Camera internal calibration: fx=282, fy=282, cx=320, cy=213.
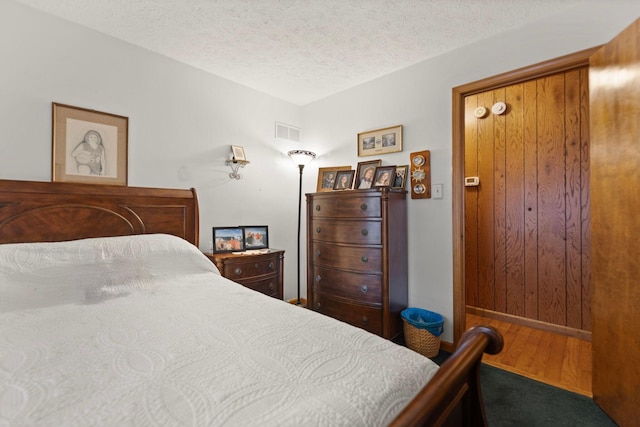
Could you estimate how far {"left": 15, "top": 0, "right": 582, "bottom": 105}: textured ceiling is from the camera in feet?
5.92

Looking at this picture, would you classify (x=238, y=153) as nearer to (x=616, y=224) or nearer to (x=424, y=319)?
(x=424, y=319)

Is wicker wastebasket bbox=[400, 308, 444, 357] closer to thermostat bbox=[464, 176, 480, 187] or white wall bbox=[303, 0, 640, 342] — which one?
white wall bbox=[303, 0, 640, 342]

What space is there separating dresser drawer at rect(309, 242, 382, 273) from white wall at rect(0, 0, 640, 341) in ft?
1.44

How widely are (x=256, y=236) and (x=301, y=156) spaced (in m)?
0.99

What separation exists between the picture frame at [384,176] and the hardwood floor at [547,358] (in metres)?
1.64

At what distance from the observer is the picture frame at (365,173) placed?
279cm

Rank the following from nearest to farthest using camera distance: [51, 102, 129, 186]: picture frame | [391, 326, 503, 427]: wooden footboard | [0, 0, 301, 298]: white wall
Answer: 1. [391, 326, 503, 427]: wooden footboard
2. [0, 0, 301, 298]: white wall
3. [51, 102, 129, 186]: picture frame

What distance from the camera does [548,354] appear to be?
2283 millimetres

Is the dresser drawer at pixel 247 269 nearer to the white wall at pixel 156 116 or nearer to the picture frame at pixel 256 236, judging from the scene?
the picture frame at pixel 256 236

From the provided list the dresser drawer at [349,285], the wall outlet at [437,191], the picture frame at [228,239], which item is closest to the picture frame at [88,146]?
the picture frame at [228,239]

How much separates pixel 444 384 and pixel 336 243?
6.20 ft

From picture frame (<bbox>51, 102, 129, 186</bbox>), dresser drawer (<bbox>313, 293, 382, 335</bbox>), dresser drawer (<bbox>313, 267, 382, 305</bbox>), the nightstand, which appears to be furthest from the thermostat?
picture frame (<bbox>51, 102, 129, 186</bbox>)

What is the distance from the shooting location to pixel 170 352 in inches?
35.2

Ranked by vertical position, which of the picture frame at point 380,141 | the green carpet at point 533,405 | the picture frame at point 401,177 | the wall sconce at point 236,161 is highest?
the picture frame at point 380,141
